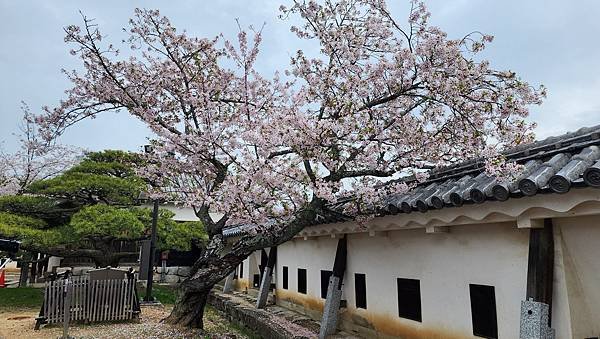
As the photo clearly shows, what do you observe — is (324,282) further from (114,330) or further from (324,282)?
(114,330)

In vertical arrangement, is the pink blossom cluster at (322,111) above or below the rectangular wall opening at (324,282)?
above

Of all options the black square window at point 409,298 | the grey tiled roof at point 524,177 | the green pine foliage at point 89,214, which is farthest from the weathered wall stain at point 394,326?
the green pine foliage at point 89,214

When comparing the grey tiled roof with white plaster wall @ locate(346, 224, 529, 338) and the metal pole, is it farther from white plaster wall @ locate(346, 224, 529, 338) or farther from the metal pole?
the metal pole

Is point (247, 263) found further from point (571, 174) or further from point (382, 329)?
point (571, 174)

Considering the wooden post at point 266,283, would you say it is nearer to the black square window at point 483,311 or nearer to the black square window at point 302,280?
the black square window at point 302,280

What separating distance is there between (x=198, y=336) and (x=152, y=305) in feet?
19.4

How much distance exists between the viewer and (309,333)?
8039 millimetres

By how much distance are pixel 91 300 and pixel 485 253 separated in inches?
339

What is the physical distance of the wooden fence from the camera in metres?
8.77

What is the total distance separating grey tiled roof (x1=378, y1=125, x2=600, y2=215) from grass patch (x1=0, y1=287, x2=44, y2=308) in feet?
41.5

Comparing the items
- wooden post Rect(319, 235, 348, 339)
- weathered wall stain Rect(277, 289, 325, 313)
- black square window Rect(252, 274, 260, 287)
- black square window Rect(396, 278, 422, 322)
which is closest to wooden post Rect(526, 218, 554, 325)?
black square window Rect(396, 278, 422, 322)

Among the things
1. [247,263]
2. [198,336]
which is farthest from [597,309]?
[247,263]

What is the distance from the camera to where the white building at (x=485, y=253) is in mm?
4016

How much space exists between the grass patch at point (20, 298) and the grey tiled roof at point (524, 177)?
41.5 feet
